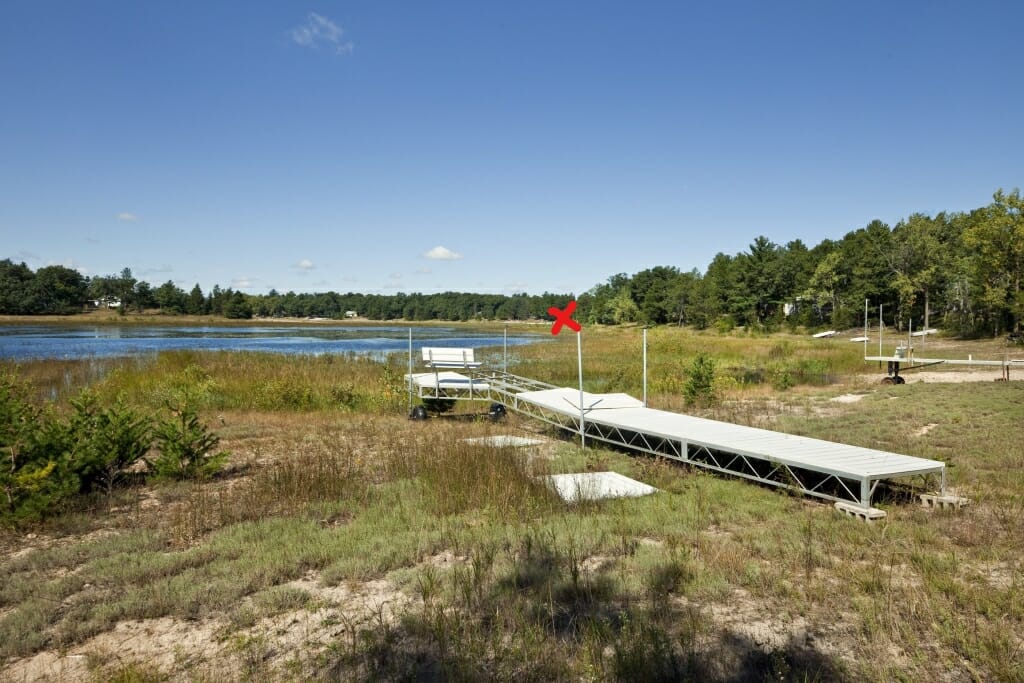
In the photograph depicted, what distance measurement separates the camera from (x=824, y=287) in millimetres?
60250

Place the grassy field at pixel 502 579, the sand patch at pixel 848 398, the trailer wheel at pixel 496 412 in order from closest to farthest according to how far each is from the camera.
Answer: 1. the grassy field at pixel 502 579
2. the trailer wheel at pixel 496 412
3. the sand patch at pixel 848 398

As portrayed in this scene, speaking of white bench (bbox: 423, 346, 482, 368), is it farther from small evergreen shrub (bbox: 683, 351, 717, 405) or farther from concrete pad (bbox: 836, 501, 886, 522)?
concrete pad (bbox: 836, 501, 886, 522)

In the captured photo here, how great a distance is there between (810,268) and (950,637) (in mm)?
68004

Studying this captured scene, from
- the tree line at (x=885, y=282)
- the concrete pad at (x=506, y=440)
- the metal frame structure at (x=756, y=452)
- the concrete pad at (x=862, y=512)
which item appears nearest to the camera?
the concrete pad at (x=862, y=512)

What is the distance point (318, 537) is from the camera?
5.82 m

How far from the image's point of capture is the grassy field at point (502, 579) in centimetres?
368

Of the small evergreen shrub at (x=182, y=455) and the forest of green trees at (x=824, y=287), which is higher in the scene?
the forest of green trees at (x=824, y=287)

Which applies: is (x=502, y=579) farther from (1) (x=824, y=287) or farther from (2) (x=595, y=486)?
(1) (x=824, y=287)

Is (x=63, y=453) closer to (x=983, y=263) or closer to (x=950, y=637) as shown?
(x=950, y=637)

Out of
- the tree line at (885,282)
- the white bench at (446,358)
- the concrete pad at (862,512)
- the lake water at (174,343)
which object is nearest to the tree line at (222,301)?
the lake water at (174,343)

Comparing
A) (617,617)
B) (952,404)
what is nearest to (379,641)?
(617,617)

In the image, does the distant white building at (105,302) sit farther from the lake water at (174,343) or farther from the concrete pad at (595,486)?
the concrete pad at (595,486)

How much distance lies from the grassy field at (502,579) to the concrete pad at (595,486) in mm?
327

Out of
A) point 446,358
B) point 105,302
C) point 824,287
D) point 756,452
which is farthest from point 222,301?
point 756,452
